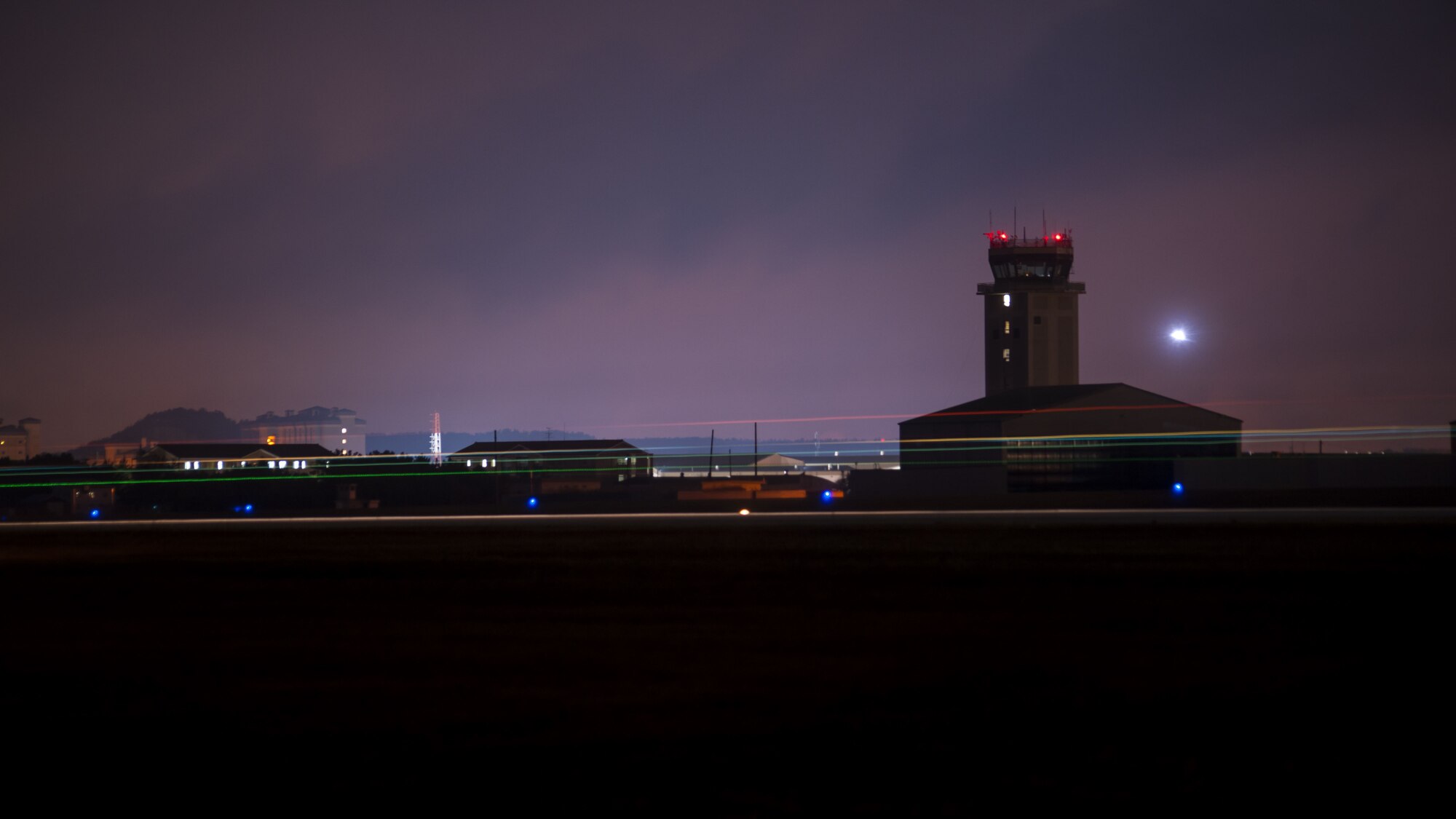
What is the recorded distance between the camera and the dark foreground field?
5121 millimetres

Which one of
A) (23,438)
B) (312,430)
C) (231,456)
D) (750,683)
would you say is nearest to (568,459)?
(231,456)

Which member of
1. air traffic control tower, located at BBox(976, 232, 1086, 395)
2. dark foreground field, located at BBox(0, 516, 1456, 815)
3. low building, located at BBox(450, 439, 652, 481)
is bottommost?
dark foreground field, located at BBox(0, 516, 1456, 815)

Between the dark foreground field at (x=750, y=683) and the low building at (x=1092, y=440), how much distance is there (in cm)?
2473

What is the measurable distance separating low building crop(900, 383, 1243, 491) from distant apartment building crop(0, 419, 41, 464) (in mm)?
124749

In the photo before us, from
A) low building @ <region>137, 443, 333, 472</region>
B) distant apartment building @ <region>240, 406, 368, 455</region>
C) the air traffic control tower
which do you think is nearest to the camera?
low building @ <region>137, 443, 333, 472</region>

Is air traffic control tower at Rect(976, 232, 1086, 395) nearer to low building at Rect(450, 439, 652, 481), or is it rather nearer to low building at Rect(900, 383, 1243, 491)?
low building at Rect(900, 383, 1243, 491)

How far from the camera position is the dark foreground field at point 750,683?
5121 millimetres

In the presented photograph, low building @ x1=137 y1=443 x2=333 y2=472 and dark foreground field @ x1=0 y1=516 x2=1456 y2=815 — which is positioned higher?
low building @ x1=137 y1=443 x2=333 y2=472

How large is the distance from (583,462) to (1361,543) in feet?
133

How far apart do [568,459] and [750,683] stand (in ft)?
144

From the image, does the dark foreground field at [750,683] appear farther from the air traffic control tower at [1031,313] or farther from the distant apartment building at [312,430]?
the distant apartment building at [312,430]

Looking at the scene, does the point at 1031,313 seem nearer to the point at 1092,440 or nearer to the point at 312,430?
the point at 1092,440

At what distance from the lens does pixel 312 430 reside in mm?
103562

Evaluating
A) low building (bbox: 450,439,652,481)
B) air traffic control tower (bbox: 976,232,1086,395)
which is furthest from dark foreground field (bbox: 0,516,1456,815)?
Result: air traffic control tower (bbox: 976,232,1086,395)
